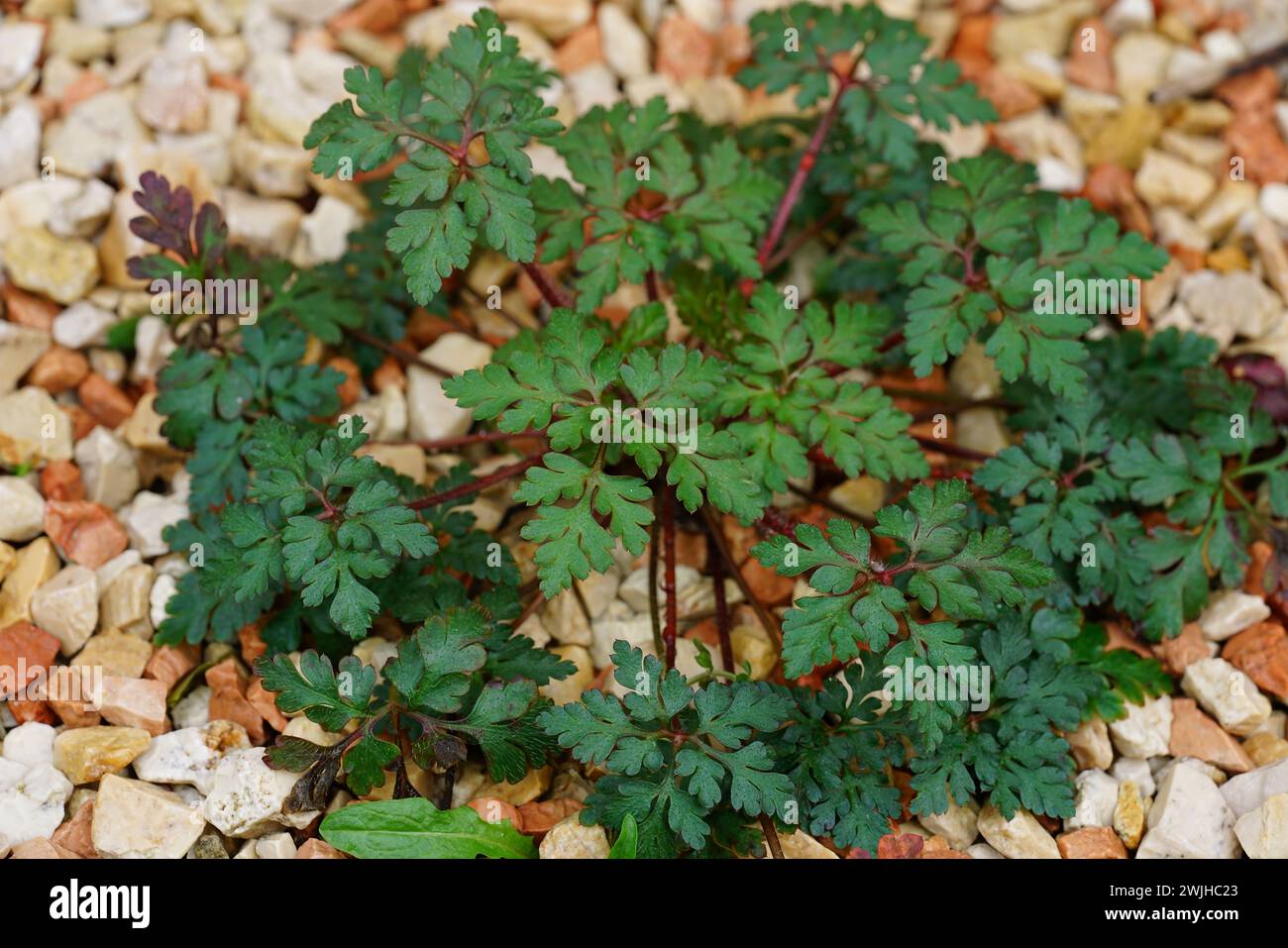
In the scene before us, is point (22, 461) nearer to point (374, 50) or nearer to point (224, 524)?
point (224, 524)

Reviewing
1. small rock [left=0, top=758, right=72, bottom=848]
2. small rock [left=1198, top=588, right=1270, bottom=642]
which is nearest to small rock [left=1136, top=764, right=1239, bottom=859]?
small rock [left=1198, top=588, right=1270, bottom=642]

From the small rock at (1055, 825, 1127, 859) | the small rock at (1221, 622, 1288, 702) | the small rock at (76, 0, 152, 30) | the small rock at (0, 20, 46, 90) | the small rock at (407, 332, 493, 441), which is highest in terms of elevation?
the small rock at (76, 0, 152, 30)

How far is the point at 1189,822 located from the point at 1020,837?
0.44 meters

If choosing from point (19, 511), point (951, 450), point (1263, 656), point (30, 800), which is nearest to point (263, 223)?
point (19, 511)

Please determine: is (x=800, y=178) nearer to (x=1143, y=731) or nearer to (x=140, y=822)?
(x=1143, y=731)

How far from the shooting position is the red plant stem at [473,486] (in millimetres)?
3566

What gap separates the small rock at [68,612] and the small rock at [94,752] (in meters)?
0.33

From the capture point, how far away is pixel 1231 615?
12.8 ft

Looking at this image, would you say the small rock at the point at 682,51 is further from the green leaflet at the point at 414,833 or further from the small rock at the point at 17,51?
the green leaflet at the point at 414,833

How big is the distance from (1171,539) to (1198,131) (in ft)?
6.33

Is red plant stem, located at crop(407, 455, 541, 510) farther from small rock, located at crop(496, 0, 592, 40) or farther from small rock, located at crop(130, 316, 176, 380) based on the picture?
small rock, located at crop(496, 0, 592, 40)

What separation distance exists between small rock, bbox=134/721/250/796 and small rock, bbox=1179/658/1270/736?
8.51ft

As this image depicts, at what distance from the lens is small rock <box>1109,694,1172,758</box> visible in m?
3.69

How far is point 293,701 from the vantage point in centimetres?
328
